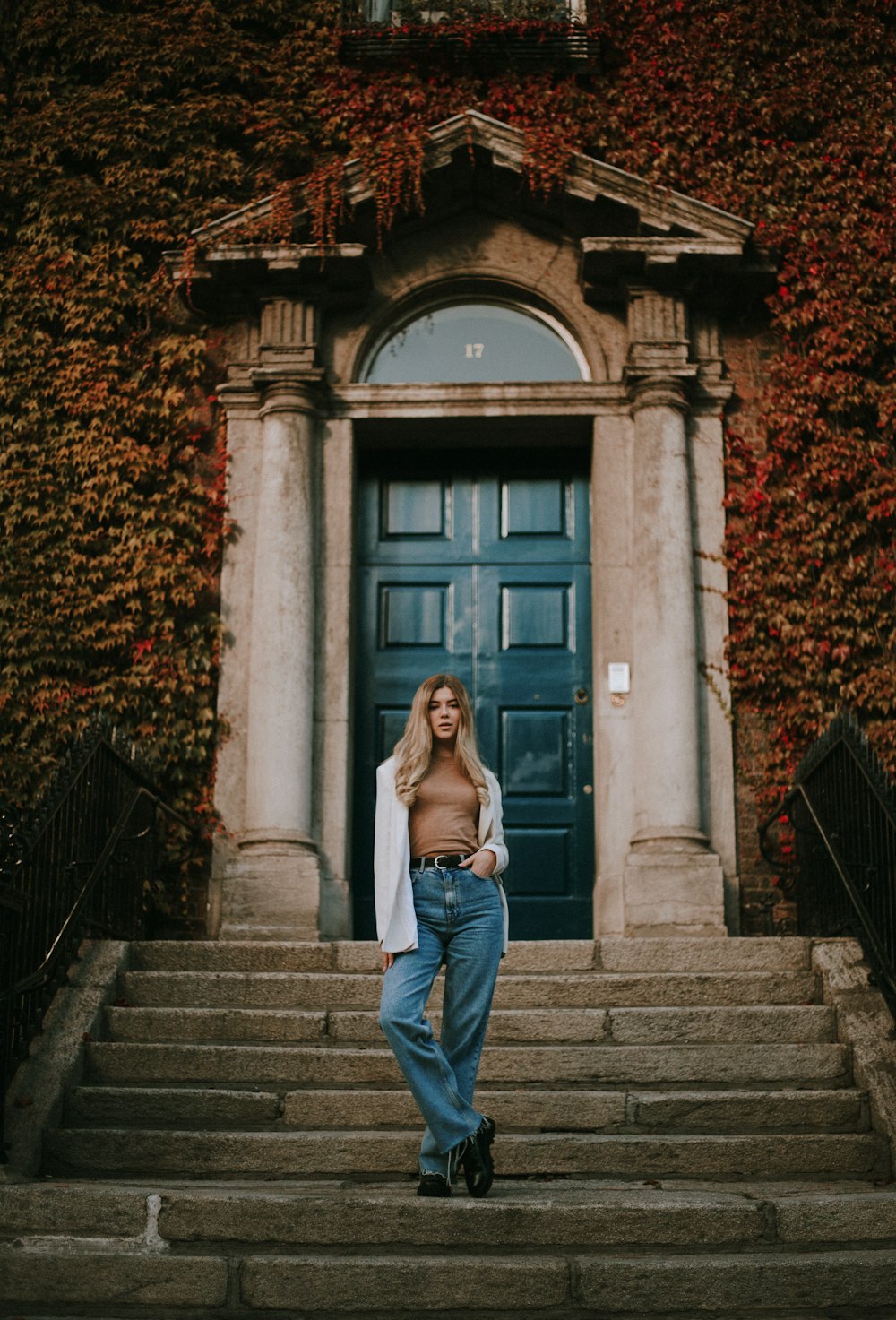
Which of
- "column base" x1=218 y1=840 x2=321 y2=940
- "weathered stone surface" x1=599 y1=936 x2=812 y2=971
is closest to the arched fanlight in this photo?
"column base" x1=218 y1=840 x2=321 y2=940

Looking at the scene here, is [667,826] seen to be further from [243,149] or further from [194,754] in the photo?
[243,149]

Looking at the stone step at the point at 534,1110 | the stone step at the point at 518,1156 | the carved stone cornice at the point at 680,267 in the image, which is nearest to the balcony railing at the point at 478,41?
the carved stone cornice at the point at 680,267

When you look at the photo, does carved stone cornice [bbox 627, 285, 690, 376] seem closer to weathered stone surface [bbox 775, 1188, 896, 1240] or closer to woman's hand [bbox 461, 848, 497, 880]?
woman's hand [bbox 461, 848, 497, 880]

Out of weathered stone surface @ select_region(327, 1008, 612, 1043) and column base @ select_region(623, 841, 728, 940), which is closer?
weathered stone surface @ select_region(327, 1008, 612, 1043)

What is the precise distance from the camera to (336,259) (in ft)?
28.5

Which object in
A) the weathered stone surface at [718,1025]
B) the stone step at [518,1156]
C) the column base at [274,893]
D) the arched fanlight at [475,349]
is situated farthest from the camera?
the arched fanlight at [475,349]

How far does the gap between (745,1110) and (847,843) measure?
1.62 m

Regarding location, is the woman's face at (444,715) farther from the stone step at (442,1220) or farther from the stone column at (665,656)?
the stone column at (665,656)

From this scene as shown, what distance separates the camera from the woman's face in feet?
15.7

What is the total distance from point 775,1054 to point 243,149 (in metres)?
6.56

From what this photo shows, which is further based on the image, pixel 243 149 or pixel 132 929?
pixel 243 149

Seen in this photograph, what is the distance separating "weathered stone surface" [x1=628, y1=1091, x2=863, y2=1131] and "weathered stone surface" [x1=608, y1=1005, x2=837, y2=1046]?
53 centimetres

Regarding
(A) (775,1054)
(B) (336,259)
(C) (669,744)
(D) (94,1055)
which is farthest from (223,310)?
(A) (775,1054)

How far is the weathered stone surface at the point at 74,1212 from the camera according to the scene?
173 inches
